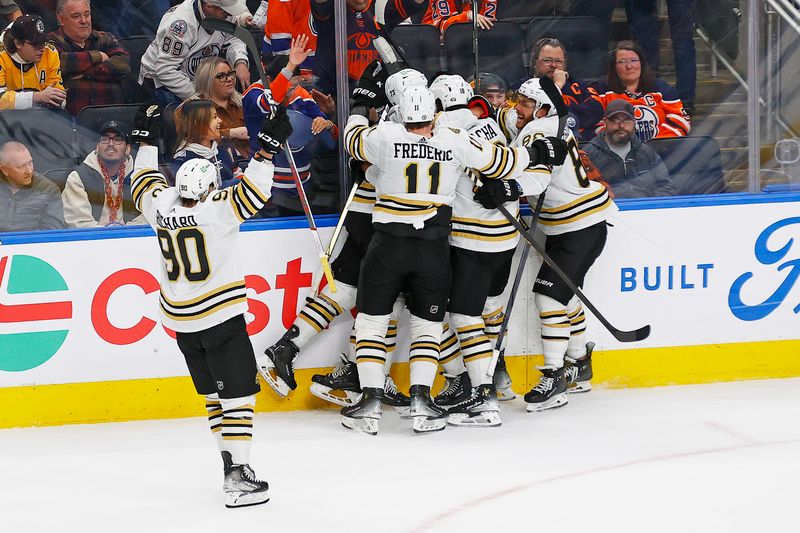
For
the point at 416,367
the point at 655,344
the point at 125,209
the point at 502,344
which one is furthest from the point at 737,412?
the point at 125,209

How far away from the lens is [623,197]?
475cm

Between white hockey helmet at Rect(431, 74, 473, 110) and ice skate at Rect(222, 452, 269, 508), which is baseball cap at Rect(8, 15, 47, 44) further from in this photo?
ice skate at Rect(222, 452, 269, 508)

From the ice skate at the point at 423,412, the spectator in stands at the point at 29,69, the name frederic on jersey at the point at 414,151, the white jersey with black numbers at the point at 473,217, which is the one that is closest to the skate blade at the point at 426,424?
the ice skate at the point at 423,412

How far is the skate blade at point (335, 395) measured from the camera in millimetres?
4484

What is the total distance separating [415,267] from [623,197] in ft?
3.43

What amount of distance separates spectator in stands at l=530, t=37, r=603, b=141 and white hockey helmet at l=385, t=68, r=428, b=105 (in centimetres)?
69

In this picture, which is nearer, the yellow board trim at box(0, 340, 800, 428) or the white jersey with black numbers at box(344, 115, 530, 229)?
the white jersey with black numbers at box(344, 115, 530, 229)

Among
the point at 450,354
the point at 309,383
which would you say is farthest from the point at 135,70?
the point at 450,354

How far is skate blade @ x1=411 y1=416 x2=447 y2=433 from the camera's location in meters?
4.24

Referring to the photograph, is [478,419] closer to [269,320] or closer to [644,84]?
[269,320]

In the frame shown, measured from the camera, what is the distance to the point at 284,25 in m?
4.50

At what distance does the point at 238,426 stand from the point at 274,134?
0.87 m

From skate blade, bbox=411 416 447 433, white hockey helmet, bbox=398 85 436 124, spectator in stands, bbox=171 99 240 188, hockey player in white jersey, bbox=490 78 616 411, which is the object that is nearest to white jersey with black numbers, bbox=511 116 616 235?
hockey player in white jersey, bbox=490 78 616 411

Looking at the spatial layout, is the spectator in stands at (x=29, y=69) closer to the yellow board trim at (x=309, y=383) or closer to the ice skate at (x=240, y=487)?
the yellow board trim at (x=309, y=383)
